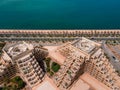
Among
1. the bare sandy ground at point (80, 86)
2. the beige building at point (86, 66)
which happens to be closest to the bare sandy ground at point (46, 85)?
the beige building at point (86, 66)

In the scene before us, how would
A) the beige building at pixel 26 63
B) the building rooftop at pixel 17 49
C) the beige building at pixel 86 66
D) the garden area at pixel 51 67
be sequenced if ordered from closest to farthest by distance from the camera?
the beige building at pixel 86 66
the beige building at pixel 26 63
the building rooftop at pixel 17 49
the garden area at pixel 51 67

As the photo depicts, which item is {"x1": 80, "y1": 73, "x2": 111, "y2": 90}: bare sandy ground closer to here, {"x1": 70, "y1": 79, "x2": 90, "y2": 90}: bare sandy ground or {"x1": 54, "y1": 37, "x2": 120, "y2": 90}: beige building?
{"x1": 54, "y1": 37, "x2": 120, "y2": 90}: beige building

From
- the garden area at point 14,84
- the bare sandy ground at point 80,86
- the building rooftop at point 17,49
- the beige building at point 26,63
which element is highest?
the building rooftop at point 17,49

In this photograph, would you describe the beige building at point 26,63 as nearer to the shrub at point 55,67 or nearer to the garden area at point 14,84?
the garden area at point 14,84

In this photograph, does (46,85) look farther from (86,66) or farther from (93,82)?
(93,82)

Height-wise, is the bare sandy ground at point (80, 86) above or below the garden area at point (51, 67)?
below

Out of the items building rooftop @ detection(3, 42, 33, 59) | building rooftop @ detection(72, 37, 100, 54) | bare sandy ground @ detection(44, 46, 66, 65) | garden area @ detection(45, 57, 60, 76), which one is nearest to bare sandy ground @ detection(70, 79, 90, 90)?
garden area @ detection(45, 57, 60, 76)
